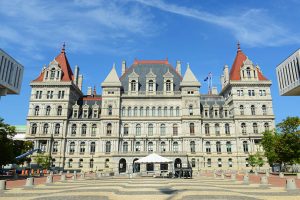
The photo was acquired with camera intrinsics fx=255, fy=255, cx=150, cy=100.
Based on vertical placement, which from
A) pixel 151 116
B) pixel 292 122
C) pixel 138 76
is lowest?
pixel 292 122

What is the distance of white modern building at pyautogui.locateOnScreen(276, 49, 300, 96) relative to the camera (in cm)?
2500

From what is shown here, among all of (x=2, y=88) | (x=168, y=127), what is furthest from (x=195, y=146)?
(x=2, y=88)

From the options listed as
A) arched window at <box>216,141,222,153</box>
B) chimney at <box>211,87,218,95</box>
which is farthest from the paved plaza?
chimney at <box>211,87,218,95</box>

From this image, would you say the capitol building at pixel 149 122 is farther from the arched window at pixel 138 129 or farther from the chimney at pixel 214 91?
the chimney at pixel 214 91

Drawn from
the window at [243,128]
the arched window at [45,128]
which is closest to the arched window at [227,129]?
Answer: the window at [243,128]

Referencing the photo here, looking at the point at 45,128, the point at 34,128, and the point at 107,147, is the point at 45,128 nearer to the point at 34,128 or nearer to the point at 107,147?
the point at 34,128

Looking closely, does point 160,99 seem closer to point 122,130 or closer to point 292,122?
point 122,130

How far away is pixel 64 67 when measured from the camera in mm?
62719

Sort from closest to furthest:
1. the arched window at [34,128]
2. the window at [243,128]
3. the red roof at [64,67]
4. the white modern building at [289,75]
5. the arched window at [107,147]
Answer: the white modern building at [289,75] < the arched window at [107,147] < the window at [243,128] < the arched window at [34,128] < the red roof at [64,67]

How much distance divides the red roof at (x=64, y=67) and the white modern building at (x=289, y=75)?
152 feet

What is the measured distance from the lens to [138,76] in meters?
59.2

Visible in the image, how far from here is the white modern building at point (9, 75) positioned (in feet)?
87.9

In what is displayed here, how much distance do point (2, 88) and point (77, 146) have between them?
100 feet

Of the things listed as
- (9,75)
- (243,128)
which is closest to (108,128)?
(9,75)
